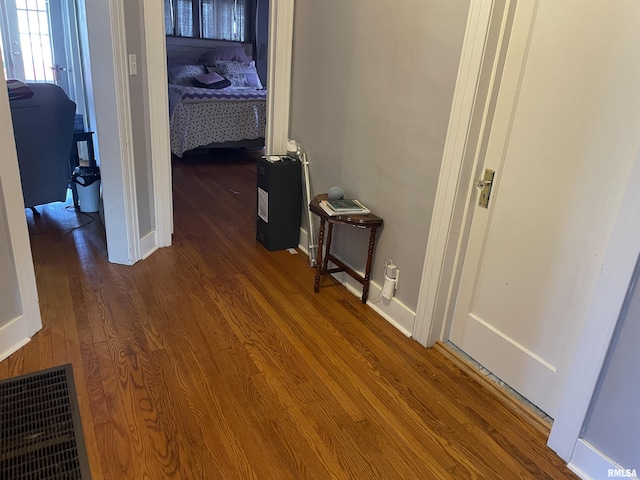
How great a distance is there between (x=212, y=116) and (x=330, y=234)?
3173 millimetres

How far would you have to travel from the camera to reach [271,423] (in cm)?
176

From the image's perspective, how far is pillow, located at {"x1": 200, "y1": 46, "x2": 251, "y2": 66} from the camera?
6.89m

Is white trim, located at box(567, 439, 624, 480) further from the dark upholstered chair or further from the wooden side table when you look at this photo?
the dark upholstered chair

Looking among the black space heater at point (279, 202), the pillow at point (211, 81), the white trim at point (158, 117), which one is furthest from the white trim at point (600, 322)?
the pillow at point (211, 81)

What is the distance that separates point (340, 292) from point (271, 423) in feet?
3.68

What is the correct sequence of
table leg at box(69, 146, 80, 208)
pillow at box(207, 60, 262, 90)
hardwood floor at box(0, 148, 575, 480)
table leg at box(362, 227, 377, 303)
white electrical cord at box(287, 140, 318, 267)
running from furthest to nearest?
1. pillow at box(207, 60, 262, 90)
2. table leg at box(69, 146, 80, 208)
3. white electrical cord at box(287, 140, 318, 267)
4. table leg at box(362, 227, 377, 303)
5. hardwood floor at box(0, 148, 575, 480)

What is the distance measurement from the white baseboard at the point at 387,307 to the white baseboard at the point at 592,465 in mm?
891

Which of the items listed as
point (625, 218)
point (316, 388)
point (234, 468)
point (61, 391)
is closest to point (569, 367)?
point (625, 218)

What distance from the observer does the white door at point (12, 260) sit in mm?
1912

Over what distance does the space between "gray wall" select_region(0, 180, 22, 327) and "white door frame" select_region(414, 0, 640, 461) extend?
182cm

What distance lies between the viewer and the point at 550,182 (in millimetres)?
1730

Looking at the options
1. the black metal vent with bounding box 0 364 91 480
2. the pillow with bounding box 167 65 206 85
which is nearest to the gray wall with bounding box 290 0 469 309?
the black metal vent with bounding box 0 364 91 480

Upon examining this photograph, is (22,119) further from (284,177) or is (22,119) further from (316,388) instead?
(316,388)

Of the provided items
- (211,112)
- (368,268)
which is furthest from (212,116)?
(368,268)
